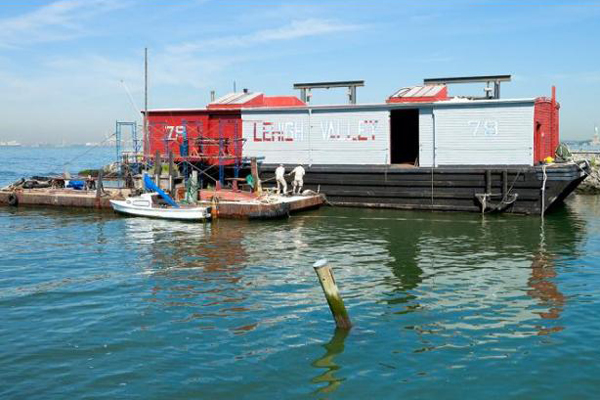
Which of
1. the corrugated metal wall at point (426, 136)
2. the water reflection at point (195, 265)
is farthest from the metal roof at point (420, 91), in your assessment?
the water reflection at point (195, 265)

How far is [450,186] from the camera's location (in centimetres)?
3331

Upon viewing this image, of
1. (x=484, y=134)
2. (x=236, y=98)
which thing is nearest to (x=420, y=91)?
(x=484, y=134)

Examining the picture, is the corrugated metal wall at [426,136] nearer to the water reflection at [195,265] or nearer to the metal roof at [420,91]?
the metal roof at [420,91]

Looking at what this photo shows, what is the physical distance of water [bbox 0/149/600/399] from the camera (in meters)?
11.4

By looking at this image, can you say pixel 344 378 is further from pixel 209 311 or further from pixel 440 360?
pixel 209 311

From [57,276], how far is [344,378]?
11.5 m

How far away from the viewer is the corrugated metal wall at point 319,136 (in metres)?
35.6

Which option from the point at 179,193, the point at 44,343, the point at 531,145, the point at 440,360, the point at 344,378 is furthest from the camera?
the point at 179,193

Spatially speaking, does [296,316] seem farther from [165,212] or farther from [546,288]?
[165,212]

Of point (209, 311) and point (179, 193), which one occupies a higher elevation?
point (179, 193)

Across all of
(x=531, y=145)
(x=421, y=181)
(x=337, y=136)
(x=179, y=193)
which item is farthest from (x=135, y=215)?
(x=531, y=145)

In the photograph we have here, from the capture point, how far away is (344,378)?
11508mm

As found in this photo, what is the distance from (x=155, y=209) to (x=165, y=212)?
642mm

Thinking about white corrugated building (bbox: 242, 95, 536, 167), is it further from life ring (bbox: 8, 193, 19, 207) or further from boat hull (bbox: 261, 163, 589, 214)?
life ring (bbox: 8, 193, 19, 207)
